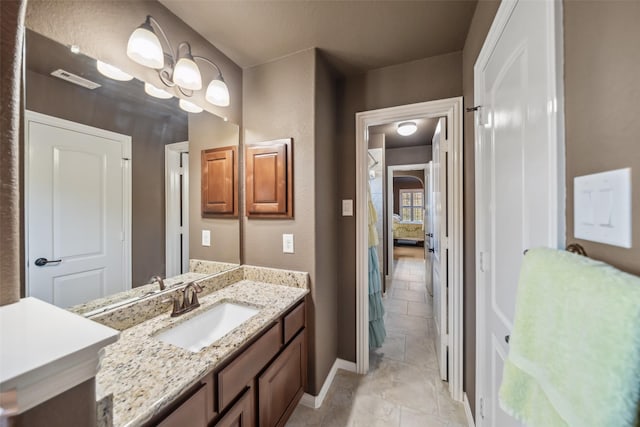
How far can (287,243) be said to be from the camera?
170 cm

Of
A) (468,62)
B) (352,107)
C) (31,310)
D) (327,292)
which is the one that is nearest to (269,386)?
(327,292)

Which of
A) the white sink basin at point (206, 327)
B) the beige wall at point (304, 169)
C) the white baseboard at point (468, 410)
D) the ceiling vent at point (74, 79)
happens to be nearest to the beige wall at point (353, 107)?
the beige wall at point (304, 169)

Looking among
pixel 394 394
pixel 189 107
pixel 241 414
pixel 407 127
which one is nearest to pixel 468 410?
pixel 394 394

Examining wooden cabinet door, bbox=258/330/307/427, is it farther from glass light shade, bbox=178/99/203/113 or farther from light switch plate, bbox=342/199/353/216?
glass light shade, bbox=178/99/203/113

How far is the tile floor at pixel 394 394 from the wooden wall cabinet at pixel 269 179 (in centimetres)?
139

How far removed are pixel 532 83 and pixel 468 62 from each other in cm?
97

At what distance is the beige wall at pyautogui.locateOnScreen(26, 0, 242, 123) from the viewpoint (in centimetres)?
90

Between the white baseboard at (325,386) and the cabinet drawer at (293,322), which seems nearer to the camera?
the cabinet drawer at (293,322)

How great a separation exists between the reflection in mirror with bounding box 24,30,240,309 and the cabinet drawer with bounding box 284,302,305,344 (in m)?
0.71

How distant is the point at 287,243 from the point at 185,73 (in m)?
1.19

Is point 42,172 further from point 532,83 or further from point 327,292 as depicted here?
point 532,83

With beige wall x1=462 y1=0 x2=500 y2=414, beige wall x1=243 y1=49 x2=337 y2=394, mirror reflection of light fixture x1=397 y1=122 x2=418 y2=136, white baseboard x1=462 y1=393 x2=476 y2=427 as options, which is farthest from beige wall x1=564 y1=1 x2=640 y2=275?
mirror reflection of light fixture x1=397 y1=122 x2=418 y2=136

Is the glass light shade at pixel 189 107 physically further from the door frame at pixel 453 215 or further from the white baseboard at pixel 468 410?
the white baseboard at pixel 468 410

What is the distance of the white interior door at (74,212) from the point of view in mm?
891
